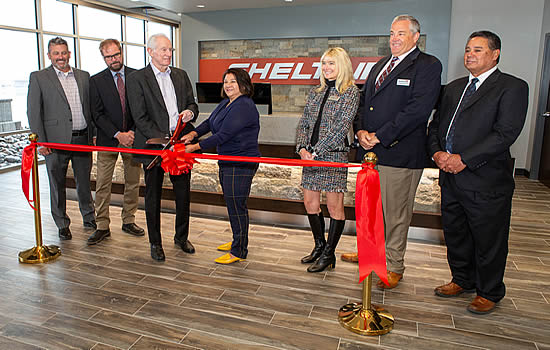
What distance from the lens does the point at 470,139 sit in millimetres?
2613

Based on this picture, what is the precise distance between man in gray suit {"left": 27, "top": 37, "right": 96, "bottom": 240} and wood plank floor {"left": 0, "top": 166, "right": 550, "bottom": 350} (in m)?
0.51

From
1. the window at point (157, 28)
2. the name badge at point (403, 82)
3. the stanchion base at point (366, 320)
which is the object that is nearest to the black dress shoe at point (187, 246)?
the stanchion base at point (366, 320)

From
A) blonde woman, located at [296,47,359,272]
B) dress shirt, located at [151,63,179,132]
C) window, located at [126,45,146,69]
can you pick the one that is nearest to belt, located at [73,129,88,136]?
dress shirt, located at [151,63,179,132]

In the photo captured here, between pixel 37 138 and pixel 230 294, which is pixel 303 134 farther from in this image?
pixel 37 138

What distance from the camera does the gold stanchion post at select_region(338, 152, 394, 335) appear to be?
244 cm

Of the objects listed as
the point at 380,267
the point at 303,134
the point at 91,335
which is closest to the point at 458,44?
the point at 303,134

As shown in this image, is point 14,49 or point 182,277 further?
point 14,49

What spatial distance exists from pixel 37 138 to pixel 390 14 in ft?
25.1

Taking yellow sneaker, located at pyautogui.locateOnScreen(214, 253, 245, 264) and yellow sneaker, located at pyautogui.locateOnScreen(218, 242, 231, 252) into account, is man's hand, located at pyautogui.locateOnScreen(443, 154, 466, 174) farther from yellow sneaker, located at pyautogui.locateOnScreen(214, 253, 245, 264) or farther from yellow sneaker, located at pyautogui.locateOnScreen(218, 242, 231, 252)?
yellow sneaker, located at pyautogui.locateOnScreen(218, 242, 231, 252)

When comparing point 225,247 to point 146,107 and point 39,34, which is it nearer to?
point 146,107

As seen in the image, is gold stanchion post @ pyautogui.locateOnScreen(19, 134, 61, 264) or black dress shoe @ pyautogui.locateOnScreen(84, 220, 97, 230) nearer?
gold stanchion post @ pyautogui.locateOnScreen(19, 134, 61, 264)

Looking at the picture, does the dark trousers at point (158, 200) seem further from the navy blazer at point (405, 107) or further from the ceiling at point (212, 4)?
the ceiling at point (212, 4)

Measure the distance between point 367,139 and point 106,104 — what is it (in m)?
2.33

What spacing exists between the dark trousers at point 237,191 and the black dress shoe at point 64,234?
1.70 metres
